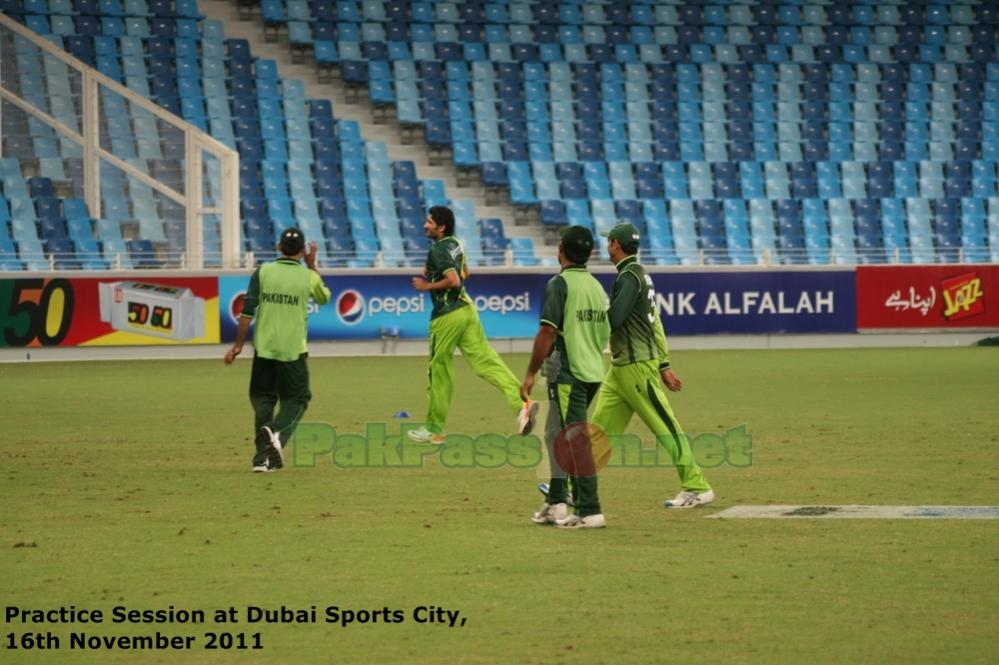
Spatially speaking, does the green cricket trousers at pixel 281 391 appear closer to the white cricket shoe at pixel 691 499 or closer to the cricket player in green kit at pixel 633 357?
the cricket player in green kit at pixel 633 357

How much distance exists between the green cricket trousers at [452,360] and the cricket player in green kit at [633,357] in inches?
158

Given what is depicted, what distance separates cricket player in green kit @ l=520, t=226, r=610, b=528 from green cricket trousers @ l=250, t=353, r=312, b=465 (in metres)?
4.09

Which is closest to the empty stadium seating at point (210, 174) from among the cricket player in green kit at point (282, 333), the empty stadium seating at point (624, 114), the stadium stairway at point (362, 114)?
the empty stadium seating at point (624, 114)

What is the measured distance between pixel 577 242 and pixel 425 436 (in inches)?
226

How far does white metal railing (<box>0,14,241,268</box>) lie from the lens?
3047 centimetres

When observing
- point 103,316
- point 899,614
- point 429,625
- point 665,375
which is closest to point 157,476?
point 665,375

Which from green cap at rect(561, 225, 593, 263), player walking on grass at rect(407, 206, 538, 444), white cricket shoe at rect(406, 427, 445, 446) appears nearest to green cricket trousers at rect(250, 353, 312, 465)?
player walking on grass at rect(407, 206, 538, 444)

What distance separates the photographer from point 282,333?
14250 mm

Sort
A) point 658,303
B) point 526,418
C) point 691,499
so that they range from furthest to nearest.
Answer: point 658,303, point 691,499, point 526,418

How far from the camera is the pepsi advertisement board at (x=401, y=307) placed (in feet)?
109

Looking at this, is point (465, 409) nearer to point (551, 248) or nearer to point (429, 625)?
point (429, 625)

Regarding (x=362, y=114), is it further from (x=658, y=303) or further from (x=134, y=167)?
(x=134, y=167)

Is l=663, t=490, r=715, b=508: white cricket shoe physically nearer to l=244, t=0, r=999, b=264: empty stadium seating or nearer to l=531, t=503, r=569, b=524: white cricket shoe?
l=531, t=503, r=569, b=524: white cricket shoe

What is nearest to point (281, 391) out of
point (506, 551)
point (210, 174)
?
point (506, 551)
